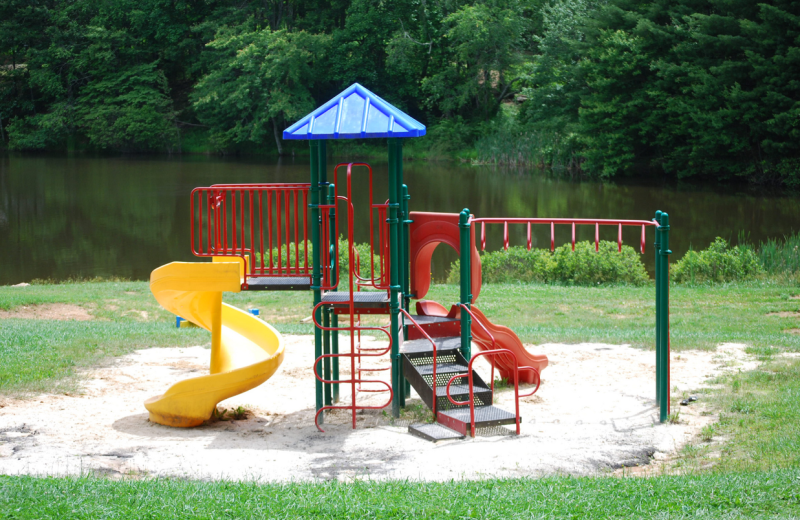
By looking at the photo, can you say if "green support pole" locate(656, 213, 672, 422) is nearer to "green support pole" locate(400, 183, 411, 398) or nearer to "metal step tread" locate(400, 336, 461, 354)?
"metal step tread" locate(400, 336, 461, 354)

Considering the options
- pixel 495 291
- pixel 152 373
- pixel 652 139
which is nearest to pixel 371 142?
pixel 652 139

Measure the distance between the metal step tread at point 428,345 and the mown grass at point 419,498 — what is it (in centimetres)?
246

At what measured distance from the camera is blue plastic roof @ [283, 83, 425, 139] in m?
7.04

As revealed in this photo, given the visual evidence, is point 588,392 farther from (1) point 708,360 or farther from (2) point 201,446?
(2) point 201,446

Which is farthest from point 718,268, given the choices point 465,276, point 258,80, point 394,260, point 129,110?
point 129,110

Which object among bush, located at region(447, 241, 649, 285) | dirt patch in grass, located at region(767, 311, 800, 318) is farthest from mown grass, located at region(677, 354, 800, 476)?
bush, located at region(447, 241, 649, 285)

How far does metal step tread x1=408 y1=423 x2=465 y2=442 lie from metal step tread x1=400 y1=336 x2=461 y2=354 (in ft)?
2.46

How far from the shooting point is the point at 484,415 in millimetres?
7125

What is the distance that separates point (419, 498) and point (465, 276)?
3194 mm

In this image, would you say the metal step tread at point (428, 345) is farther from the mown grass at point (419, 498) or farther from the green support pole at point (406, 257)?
the mown grass at point (419, 498)

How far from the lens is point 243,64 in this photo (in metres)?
44.3

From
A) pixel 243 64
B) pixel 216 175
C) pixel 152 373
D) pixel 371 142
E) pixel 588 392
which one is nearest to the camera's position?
pixel 588 392

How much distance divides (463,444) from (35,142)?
50670mm

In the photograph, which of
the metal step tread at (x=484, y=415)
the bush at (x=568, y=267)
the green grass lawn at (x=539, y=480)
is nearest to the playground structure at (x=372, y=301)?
the metal step tread at (x=484, y=415)
